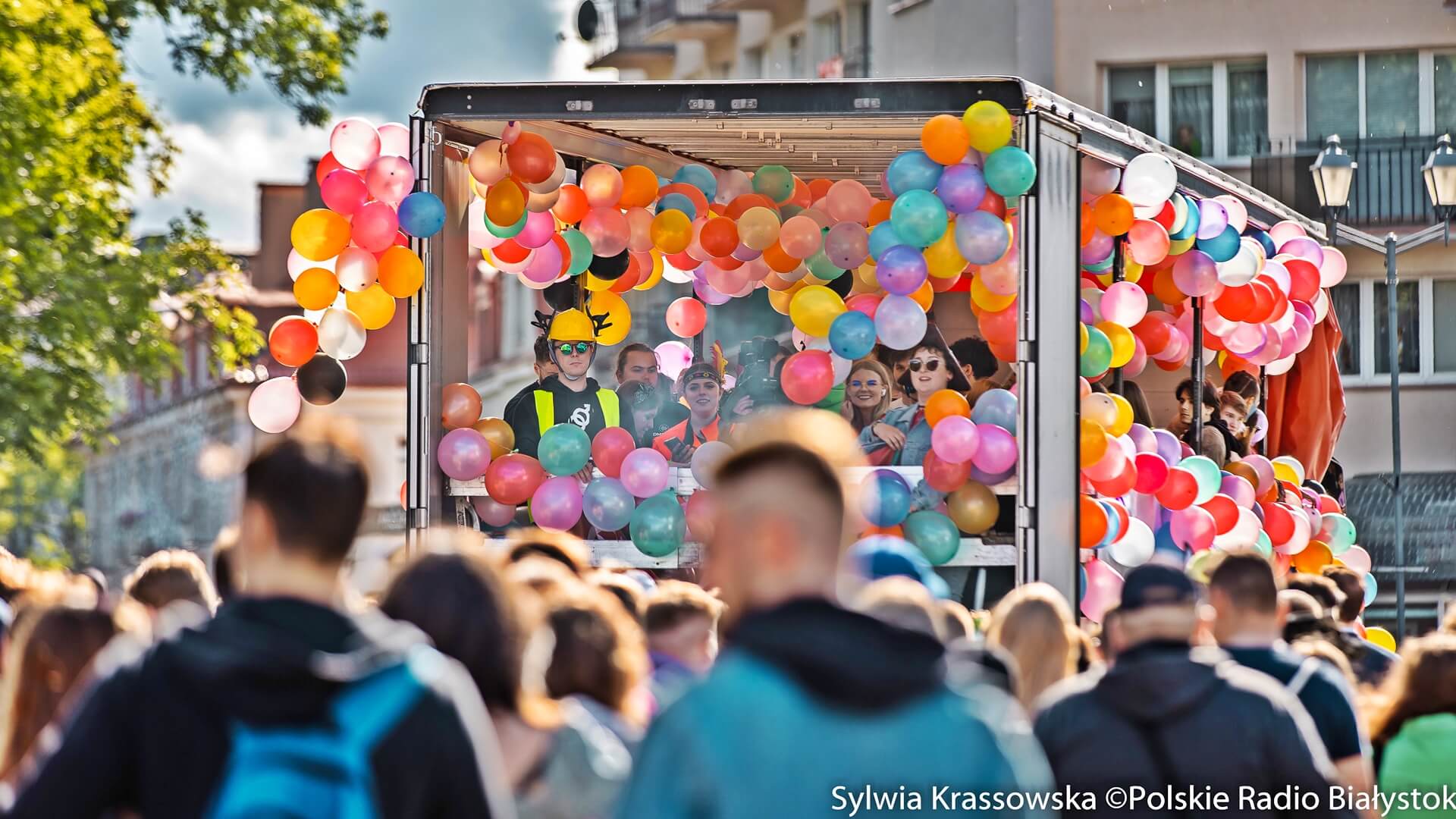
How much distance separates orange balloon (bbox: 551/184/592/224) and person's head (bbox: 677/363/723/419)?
105cm

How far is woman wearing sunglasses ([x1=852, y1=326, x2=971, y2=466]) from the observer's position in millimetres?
9594

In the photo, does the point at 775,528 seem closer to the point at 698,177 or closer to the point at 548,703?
the point at 548,703

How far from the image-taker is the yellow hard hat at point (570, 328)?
1084 cm

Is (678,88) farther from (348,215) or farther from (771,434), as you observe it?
(771,434)

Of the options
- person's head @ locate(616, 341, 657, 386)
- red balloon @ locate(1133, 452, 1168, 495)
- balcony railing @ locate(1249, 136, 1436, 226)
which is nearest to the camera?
red balloon @ locate(1133, 452, 1168, 495)

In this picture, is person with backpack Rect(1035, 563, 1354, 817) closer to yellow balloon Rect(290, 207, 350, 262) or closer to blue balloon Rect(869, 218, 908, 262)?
blue balloon Rect(869, 218, 908, 262)

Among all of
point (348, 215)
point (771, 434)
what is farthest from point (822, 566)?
point (348, 215)

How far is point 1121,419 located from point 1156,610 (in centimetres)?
528

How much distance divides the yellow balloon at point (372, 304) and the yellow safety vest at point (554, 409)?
43.2 inches

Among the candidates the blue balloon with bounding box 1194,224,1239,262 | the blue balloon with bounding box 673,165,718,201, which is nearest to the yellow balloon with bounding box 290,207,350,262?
the blue balloon with bounding box 673,165,718,201

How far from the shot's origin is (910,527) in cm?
900

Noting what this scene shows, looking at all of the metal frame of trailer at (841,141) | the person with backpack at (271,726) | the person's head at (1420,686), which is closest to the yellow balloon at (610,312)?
the metal frame of trailer at (841,141)

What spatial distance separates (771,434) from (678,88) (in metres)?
6.06

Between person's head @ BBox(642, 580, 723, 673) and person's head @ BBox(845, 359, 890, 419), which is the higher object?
person's head @ BBox(845, 359, 890, 419)
